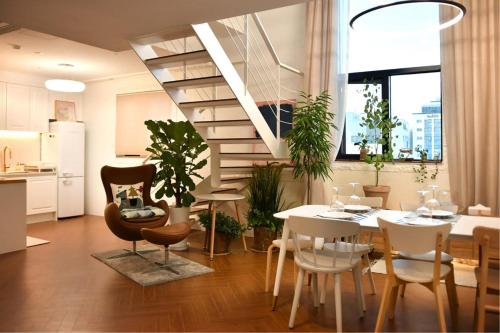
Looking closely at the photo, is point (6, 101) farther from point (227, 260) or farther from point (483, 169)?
point (483, 169)

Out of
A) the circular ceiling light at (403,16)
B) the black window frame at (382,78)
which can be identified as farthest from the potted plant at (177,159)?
the circular ceiling light at (403,16)

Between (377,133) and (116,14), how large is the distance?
138 inches

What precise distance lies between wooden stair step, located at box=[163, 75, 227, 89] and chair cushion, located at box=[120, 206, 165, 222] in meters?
1.49

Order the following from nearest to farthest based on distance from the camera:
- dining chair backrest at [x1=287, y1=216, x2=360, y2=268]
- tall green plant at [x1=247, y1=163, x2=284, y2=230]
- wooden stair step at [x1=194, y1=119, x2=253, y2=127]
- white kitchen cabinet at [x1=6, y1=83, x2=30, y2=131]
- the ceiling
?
dining chair backrest at [x1=287, y1=216, x2=360, y2=268] < the ceiling < wooden stair step at [x1=194, y1=119, x2=253, y2=127] < tall green plant at [x1=247, y1=163, x2=284, y2=230] < white kitchen cabinet at [x1=6, y1=83, x2=30, y2=131]

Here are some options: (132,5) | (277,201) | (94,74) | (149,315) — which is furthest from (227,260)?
(94,74)

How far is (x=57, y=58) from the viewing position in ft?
20.3

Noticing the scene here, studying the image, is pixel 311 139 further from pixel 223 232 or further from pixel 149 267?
pixel 149 267

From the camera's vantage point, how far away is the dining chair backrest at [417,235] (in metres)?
2.45

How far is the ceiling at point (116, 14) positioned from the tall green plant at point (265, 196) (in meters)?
2.31

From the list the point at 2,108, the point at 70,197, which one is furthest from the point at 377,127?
the point at 2,108

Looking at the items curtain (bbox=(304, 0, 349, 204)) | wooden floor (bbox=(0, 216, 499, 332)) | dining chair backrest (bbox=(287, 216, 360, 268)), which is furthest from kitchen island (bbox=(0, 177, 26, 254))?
dining chair backrest (bbox=(287, 216, 360, 268))

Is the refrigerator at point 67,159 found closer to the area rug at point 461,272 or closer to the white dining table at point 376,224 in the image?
the white dining table at point 376,224

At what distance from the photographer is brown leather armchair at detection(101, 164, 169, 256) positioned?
4352 millimetres

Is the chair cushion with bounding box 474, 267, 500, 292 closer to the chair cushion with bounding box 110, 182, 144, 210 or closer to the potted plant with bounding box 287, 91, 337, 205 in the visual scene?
the potted plant with bounding box 287, 91, 337, 205
